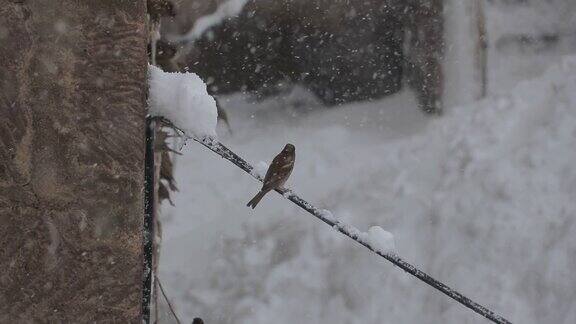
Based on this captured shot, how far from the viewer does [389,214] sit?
332 inches

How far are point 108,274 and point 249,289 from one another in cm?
578

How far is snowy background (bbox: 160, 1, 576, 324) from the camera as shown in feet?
23.7

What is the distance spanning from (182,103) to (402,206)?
243 inches

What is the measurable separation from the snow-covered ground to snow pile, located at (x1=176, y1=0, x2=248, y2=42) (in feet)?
3.42

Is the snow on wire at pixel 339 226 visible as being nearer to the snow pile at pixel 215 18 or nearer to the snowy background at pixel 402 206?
the snowy background at pixel 402 206

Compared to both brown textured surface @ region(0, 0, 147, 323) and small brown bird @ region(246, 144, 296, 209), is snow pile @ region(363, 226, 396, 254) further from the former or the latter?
small brown bird @ region(246, 144, 296, 209)

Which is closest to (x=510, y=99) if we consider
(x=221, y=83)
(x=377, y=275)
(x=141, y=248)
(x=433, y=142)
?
(x=433, y=142)

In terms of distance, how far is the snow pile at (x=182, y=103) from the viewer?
8.23 ft

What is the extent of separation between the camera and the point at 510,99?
8.79 m

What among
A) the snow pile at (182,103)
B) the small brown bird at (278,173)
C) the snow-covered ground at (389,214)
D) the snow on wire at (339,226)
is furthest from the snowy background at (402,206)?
the snow pile at (182,103)

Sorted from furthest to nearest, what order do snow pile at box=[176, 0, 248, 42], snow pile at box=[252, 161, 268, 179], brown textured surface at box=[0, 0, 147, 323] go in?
1. snow pile at box=[176, 0, 248, 42]
2. snow pile at box=[252, 161, 268, 179]
3. brown textured surface at box=[0, 0, 147, 323]

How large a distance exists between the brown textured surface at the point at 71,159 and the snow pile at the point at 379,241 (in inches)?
31.7

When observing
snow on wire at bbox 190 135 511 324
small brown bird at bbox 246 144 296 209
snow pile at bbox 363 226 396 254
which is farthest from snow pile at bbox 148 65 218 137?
small brown bird at bbox 246 144 296 209

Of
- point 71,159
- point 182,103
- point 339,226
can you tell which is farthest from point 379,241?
point 71,159
